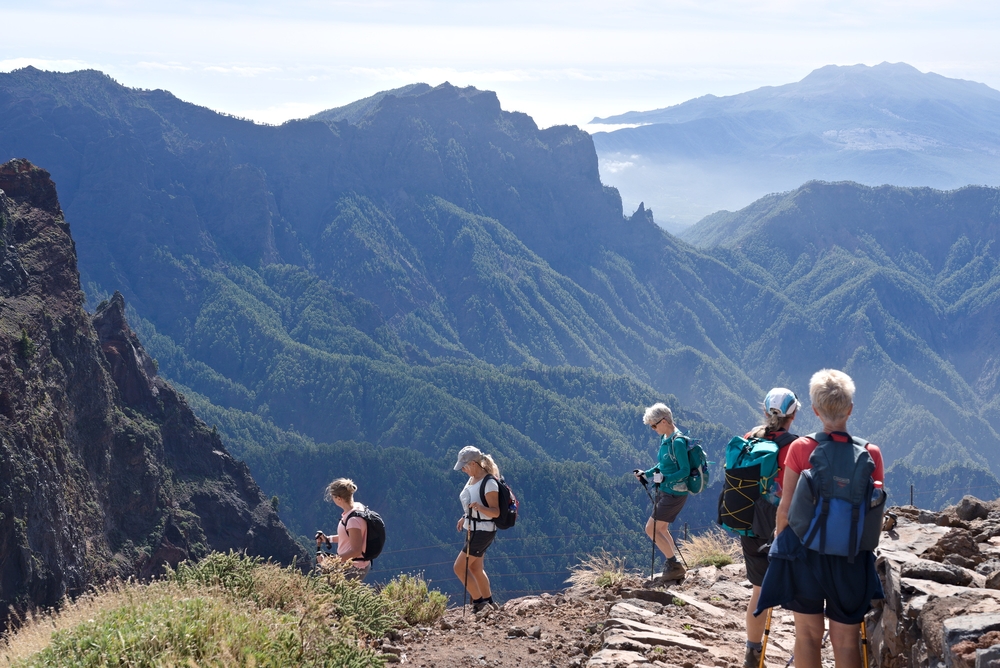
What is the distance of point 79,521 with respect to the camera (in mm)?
53406

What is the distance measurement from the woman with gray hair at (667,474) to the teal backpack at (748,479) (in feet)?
10.7

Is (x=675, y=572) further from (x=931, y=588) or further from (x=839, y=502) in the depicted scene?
(x=839, y=502)

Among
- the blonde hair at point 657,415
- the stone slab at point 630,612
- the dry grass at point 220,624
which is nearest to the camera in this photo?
the dry grass at point 220,624

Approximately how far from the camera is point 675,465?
13.3 metres

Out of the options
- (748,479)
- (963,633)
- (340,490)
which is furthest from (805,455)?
(340,490)

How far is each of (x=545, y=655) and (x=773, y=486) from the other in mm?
3154

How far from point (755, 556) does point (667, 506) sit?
403 centimetres

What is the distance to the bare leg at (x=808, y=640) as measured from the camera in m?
7.93

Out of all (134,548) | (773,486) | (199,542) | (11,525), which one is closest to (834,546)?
(773,486)

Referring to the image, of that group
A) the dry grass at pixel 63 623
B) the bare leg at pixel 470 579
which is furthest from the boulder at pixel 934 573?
the dry grass at pixel 63 623

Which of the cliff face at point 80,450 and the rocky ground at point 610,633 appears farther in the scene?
the cliff face at point 80,450

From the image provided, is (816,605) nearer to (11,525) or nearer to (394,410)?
(11,525)

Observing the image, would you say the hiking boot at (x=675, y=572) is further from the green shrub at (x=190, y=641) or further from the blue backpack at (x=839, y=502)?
the blue backpack at (x=839, y=502)

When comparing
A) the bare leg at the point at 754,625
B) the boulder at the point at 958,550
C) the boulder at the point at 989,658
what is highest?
the boulder at the point at 989,658
